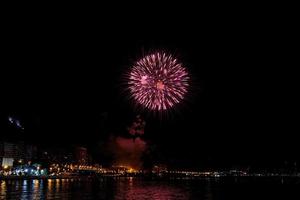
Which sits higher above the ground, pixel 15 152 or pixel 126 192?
pixel 15 152

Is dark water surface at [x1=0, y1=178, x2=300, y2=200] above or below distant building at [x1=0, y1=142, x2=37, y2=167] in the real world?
below

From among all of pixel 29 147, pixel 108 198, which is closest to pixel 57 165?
pixel 29 147

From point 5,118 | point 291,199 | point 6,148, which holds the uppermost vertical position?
point 5,118

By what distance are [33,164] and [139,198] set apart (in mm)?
108282

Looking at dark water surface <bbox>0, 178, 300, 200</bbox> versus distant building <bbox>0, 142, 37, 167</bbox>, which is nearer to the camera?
A: dark water surface <bbox>0, 178, 300, 200</bbox>

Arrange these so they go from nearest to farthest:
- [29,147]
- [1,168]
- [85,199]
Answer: [85,199] → [1,168] → [29,147]

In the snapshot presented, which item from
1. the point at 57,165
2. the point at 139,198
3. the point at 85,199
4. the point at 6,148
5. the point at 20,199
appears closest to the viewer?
the point at 20,199

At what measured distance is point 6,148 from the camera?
149000 mm

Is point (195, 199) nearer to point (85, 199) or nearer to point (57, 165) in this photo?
point (85, 199)

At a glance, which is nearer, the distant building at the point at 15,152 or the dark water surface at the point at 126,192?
the dark water surface at the point at 126,192

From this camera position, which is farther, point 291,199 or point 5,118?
point 5,118

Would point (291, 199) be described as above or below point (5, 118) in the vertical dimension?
below

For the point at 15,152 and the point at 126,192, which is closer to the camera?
the point at 126,192

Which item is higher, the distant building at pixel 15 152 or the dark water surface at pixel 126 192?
the distant building at pixel 15 152
